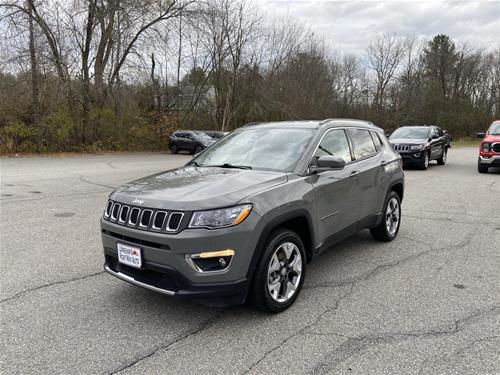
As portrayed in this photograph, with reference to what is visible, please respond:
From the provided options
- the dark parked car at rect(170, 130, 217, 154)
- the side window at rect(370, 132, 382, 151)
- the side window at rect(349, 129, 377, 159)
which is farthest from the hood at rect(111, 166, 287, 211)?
the dark parked car at rect(170, 130, 217, 154)

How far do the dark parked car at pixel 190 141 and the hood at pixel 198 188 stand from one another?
21.6 metres

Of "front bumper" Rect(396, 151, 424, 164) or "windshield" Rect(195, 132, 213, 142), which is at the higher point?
"windshield" Rect(195, 132, 213, 142)

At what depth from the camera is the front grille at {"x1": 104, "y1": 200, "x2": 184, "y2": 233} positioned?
3100mm

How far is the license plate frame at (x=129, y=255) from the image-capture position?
3260mm

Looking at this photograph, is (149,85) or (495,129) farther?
(149,85)

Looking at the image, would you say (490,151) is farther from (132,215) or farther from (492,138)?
(132,215)

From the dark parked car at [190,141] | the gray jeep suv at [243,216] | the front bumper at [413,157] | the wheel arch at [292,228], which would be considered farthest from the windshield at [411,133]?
the wheel arch at [292,228]

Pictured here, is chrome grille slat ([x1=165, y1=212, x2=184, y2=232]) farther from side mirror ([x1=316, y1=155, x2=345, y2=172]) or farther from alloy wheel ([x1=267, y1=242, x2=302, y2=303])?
side mirror ([x1=316, y1=155, x2=345, y2=172])

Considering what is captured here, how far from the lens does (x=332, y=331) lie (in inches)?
129

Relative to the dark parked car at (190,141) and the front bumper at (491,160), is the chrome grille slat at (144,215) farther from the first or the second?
the dark parked car at (190,141)

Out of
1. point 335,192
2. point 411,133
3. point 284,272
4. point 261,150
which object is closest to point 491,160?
point 411,133

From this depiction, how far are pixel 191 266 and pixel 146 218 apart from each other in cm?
56

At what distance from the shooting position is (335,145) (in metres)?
4.65

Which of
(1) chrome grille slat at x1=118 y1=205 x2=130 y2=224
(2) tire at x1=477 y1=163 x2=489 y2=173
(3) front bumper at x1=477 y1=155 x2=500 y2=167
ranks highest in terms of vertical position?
(3) front bumper at x1=477 y1=155 x2=500 y2=167
